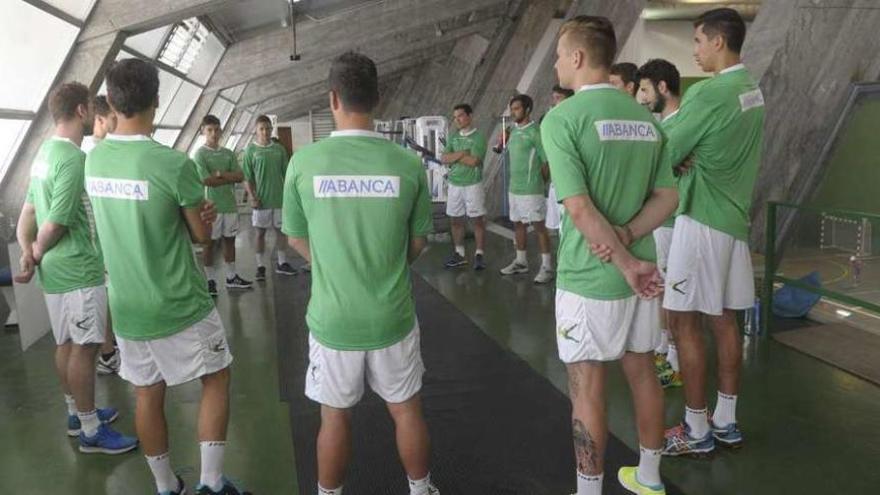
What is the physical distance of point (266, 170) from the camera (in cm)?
668

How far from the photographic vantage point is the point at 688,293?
8.89ft

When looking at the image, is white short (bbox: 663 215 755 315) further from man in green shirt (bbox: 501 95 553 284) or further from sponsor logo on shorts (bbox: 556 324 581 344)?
man in green shirt (bbox: 501 95 553 284)

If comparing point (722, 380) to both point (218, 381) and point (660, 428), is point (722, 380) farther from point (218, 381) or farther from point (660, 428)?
point (218, 381)

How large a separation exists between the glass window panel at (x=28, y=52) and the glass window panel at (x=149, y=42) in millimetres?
1876

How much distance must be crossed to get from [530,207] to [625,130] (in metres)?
4.45

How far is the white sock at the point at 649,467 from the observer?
232 cm

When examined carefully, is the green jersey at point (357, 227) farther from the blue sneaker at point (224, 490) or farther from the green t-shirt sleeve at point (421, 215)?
the blue sneaker at point (224, 490)

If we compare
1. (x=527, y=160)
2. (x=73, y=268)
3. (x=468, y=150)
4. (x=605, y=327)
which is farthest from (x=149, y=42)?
(x=605, y=327)

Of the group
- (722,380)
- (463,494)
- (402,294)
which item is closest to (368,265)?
(402,294)

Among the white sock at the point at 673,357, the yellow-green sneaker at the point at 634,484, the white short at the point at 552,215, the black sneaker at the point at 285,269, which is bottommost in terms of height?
the yellow-green sneaker at the point at 634,484

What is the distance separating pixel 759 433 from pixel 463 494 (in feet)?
4.84

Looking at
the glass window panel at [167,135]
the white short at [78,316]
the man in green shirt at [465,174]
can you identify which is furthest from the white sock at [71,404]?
the glass window panel at [167,135]

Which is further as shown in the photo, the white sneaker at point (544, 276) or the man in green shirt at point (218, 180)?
the white sneaker at point (544, 276)

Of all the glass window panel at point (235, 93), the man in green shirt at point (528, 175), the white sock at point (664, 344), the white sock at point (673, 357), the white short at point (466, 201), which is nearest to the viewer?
the white sock at point (673, 357)
